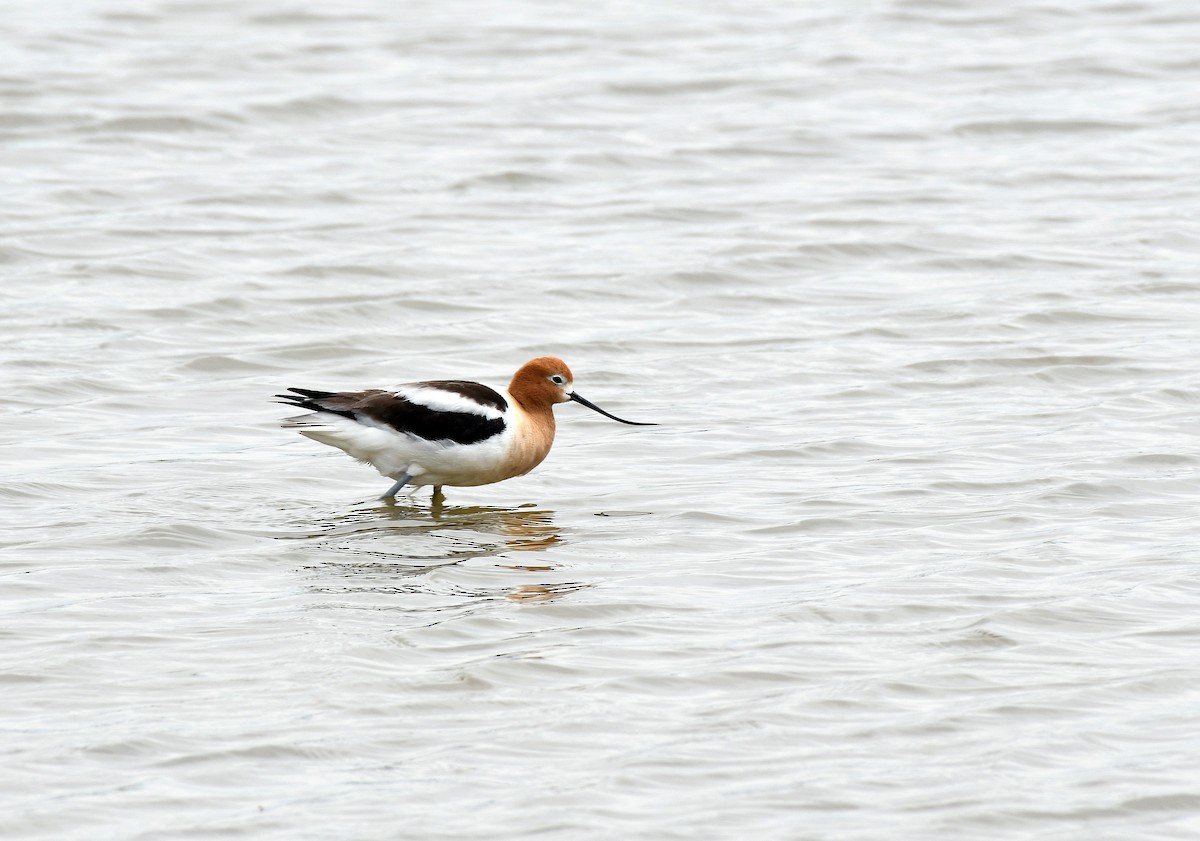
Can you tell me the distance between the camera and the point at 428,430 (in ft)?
36.5

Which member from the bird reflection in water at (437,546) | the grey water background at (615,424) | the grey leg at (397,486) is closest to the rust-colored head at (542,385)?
the grey water background at (615,424)

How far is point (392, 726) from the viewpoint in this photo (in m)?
7.79

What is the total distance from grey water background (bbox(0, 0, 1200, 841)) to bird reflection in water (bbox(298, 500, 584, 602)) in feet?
0.16

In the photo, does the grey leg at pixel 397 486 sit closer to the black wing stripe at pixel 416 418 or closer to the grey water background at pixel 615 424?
the grey water background at pixel 615 424

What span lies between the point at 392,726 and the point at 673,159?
511 inches

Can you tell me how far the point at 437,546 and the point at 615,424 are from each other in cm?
292

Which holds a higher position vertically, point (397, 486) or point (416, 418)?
point (416, 418)

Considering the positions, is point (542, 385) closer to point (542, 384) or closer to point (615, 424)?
point (542, 384)

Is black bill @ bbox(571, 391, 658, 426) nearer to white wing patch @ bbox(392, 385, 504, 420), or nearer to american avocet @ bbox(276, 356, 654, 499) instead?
american avocet @ bbox(276, 356, 654, 499)

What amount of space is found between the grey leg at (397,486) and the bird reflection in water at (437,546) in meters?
0.07

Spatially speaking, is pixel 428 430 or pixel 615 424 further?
pixel 615 424

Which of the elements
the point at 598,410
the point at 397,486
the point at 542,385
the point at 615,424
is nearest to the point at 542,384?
the point at 542,385

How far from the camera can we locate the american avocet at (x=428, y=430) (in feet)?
36.5

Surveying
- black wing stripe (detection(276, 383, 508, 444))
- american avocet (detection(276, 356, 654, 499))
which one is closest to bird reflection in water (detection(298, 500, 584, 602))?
american avocet (detection(276, 356, 654, 499))
